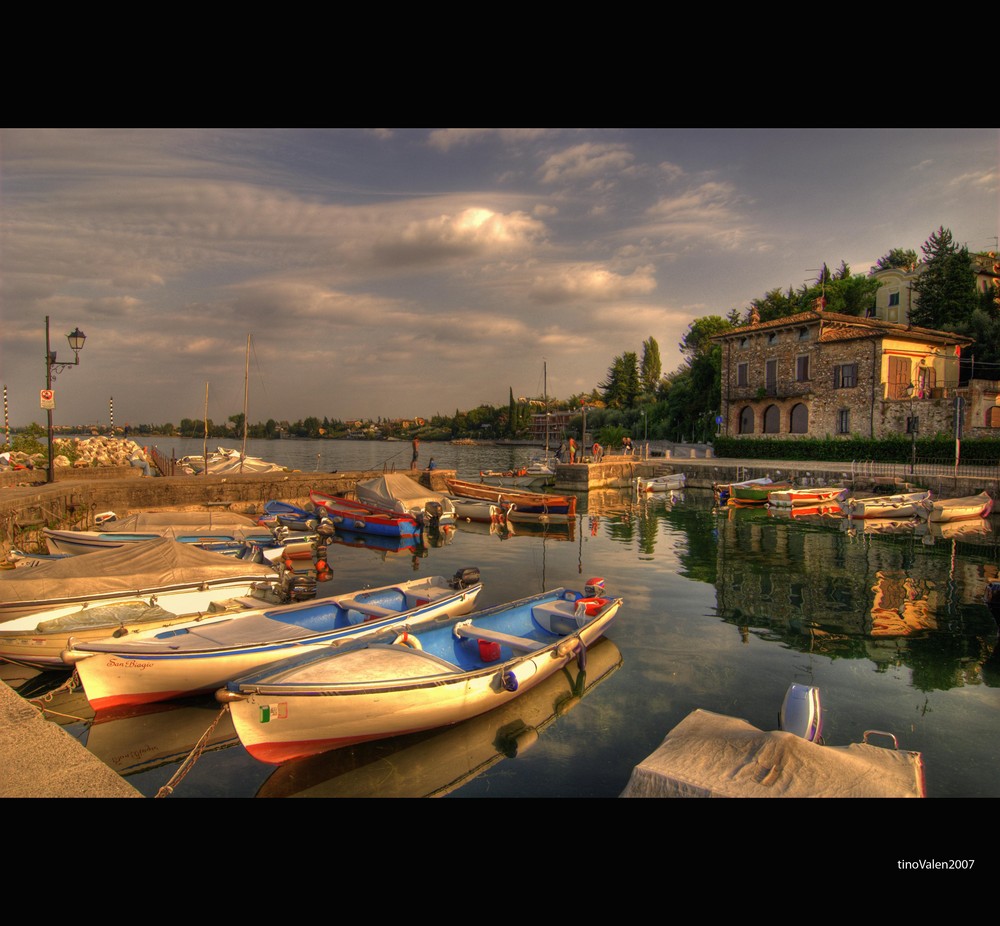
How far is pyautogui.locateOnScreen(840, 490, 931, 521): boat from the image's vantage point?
28.3m

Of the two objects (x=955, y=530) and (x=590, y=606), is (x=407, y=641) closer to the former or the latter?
(x=590, y=606)

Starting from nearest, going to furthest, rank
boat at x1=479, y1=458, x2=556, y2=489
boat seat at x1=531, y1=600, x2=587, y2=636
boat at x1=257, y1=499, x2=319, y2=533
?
boat seat at x1=531, y1=600, x2=587, y2=636 → boat at x1=257, y1=499, x2=319, y2=533 → boat at x1=479, y1=458, x2=556, y2=489

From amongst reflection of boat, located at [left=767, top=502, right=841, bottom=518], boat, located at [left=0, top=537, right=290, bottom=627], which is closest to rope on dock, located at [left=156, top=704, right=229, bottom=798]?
boat, located at [left=0, top=537, right=290, bottom=627]

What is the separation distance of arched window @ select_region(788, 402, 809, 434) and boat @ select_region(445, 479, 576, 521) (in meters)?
24.1

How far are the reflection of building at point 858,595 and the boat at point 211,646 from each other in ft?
25.2

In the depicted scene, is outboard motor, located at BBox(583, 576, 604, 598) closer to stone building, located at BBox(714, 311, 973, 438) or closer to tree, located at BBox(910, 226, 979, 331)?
stone building, located at BBox(714, 311, 973, 438)

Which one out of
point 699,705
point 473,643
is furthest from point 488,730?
point 699,705

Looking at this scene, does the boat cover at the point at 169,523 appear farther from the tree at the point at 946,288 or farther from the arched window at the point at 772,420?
the tree at the point at 946,288

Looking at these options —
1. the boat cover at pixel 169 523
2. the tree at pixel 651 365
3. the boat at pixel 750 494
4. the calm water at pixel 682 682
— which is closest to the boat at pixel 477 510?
the calm water at pixel 682 682

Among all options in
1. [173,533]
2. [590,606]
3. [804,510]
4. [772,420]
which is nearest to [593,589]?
[590,606]

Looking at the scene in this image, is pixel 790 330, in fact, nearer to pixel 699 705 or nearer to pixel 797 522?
pixel 797 522
